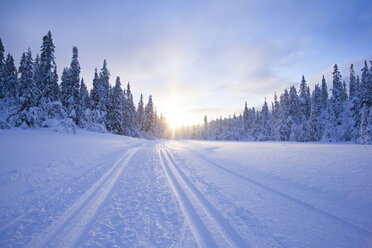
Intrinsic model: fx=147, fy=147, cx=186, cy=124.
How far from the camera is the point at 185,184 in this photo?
5922 millimetres

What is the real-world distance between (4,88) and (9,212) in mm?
47653

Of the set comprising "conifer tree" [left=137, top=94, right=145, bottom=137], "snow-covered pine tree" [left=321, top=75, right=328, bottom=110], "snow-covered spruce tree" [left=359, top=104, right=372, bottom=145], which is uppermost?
"snow-covered pine tree" [left=321, top=75, right=328, bottom=110]

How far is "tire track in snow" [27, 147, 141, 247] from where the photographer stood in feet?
9.43

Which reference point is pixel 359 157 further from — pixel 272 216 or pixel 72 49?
pixel 72 49

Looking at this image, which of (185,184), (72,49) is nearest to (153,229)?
(185,184)

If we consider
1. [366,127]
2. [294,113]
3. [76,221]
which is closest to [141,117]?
[294,113]

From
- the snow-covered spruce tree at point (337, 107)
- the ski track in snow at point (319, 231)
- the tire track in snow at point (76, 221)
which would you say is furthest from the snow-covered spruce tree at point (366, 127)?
the tire track in snow at point (76, 221)

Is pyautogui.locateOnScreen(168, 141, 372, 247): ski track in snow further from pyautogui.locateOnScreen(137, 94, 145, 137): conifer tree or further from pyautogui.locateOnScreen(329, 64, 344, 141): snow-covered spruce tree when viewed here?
pyautogui.locateOnScreen(137, 94, 145, 137): conifer tree

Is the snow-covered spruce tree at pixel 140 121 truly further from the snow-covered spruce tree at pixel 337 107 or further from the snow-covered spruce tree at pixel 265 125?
the snow-covered spruce tree at pixel 337 107

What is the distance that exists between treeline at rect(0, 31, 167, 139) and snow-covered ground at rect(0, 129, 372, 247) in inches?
494

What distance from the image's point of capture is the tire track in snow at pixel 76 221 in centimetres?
287

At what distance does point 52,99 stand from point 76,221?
29.9 meters

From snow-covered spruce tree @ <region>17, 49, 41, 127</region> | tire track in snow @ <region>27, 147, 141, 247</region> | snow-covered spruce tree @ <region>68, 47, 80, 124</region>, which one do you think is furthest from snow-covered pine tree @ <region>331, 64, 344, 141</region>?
snow-covered spruce tree @ <region>68, 47, 80, 124</region>

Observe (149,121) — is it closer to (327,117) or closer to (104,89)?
(104,89)
